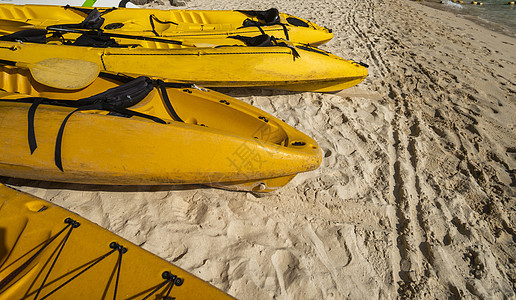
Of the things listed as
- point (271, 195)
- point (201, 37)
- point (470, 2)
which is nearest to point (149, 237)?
point (271, 195)

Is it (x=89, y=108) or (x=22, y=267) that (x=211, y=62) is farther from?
(x=22, y=267)

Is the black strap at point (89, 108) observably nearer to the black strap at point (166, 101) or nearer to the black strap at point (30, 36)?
the black strap at point (166, 101)

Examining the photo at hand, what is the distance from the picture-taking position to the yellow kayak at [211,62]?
3188 millimetres

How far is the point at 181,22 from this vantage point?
4832mm

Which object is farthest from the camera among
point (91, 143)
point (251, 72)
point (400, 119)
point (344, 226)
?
point (400, 119)

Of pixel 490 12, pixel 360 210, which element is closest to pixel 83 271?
pixel 360 210

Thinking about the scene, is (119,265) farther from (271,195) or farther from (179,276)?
(271,195)

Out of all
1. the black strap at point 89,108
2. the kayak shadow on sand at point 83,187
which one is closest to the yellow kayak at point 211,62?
the black strap at point 89,108

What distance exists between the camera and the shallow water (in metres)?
8.94

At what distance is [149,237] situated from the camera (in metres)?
2.07

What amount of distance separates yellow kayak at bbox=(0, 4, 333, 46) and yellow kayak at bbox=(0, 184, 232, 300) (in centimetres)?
304

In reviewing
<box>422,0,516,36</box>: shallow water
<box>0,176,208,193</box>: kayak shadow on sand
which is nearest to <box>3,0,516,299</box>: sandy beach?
<box>0,176,208,193</box>: kayak shadow on sand

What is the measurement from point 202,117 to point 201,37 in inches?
71.0

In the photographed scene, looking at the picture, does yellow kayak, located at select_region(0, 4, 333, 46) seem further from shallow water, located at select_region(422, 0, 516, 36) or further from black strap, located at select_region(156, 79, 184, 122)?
shallow water, located at select_region(422, 0, 516, 36)
